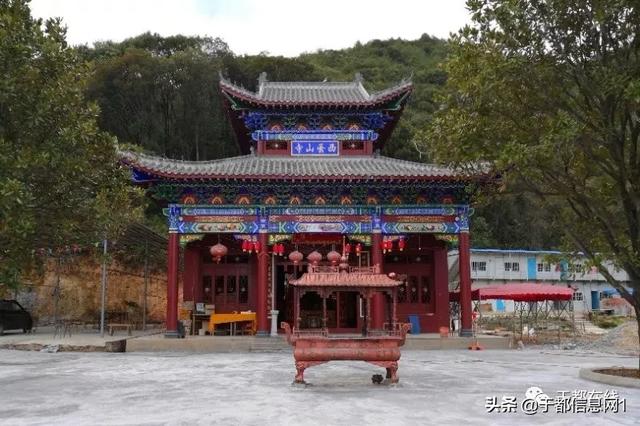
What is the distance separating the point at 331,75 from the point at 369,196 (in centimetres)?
4658

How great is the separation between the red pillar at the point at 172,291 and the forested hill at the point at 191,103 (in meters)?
25.0

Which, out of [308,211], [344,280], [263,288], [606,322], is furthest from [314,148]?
[606,322]

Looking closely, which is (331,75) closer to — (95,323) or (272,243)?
(95,323)

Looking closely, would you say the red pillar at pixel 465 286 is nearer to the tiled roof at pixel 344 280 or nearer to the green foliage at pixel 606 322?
the tiled roof at pixel 344 280

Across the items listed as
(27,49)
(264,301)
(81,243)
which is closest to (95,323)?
(264,301)

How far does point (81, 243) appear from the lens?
32.1ft

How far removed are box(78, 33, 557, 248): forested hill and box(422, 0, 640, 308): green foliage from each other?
32576mm

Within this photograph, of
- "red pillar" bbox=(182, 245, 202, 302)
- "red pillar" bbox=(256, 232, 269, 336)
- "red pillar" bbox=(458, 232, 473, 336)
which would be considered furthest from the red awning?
"red pillar" bbox=(182, 245, 202, 302)

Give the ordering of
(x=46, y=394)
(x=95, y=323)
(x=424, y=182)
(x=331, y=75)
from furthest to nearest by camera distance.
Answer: (x=331, y=75), (x=95, y=323), (x=424, y=182), (x=46, y=394)

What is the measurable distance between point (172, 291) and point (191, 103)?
106ft

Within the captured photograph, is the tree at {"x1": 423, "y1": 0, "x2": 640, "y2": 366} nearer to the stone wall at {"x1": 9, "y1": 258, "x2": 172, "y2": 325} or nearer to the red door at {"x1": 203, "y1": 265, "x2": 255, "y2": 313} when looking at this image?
the red door at {"x1": 203, "y1": 265, "x2": 255, "y2": 313}

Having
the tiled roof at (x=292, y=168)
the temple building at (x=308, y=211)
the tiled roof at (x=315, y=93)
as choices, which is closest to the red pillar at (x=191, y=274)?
the temple building at (x=308, y=211)

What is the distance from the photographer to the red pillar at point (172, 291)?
60.6 ft

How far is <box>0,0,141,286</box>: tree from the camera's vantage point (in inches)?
317
